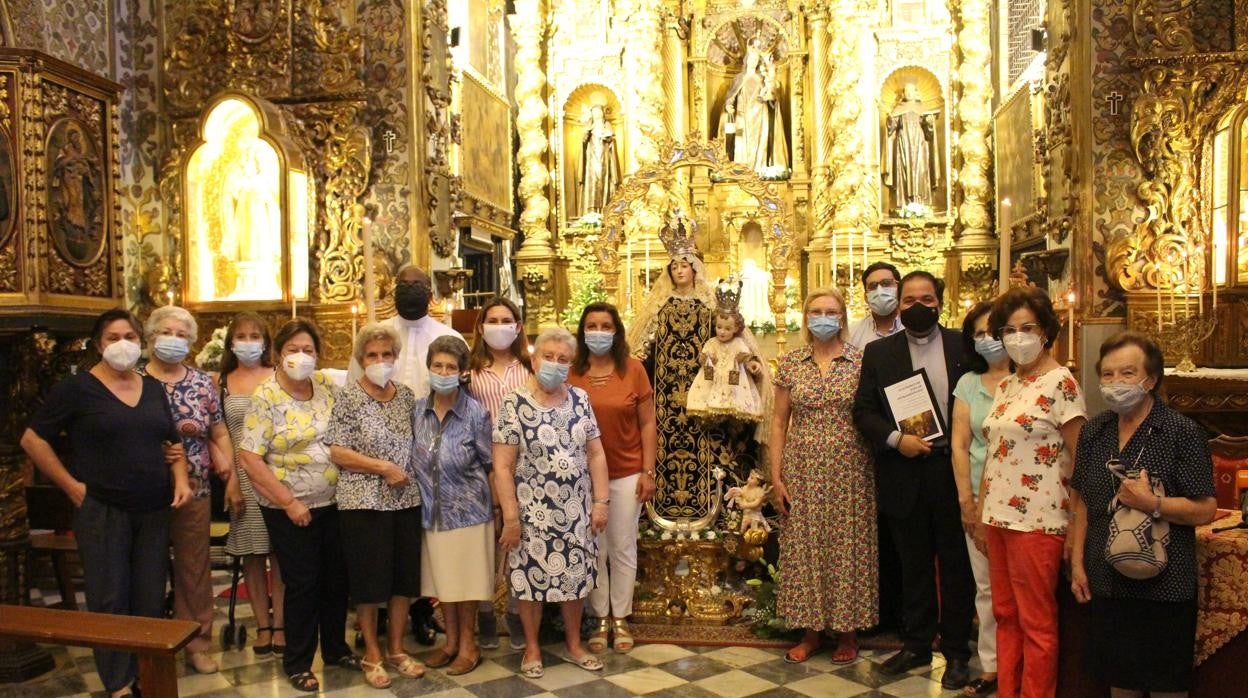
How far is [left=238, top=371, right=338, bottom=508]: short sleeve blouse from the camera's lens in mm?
4367

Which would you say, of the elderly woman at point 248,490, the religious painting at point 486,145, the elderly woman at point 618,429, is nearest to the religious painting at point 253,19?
the religious painting at point 486,145

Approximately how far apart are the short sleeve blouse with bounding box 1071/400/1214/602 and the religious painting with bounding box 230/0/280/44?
24.1 ft

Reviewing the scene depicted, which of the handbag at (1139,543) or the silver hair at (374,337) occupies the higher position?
the silver hair at (374,337)

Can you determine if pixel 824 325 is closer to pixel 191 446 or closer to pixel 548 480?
pixel 548 480

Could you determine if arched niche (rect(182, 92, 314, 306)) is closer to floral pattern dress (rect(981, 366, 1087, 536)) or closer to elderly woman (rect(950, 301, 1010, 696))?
elderly woman (rect(950, 301, 1010, 696))

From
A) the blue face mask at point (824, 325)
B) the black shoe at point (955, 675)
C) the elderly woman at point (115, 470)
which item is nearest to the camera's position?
the elderly woman at point (115, 470)

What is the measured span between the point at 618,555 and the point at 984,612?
1.72 meters

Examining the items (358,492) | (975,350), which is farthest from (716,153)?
(358,492)

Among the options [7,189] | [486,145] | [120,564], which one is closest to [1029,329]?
[120,564]

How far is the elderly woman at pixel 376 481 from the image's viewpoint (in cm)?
435

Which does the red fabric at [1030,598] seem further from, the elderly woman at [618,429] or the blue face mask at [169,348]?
the blue face mask at [169,348]

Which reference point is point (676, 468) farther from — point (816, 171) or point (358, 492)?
point (816, 171)

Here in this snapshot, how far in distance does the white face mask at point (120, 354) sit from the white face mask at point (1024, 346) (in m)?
3.51

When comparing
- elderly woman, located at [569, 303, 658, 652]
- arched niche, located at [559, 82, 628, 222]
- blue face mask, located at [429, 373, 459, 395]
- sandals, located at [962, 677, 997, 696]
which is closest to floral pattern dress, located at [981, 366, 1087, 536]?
sandals, located at [962, 677, 997, 696]
